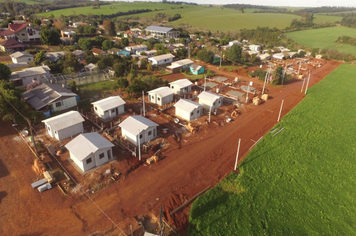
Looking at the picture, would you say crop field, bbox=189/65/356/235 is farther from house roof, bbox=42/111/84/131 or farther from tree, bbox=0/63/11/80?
tree, bbox=0/63/11/80

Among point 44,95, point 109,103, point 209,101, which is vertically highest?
point 44,95

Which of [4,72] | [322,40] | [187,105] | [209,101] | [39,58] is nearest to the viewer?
[187,105]

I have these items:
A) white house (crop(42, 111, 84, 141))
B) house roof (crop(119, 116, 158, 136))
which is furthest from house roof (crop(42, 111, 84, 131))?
house roof (crop(119, 116, 158, 136))

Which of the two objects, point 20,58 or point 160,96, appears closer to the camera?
point 160,96

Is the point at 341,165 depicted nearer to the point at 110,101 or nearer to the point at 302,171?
the point at 302,171

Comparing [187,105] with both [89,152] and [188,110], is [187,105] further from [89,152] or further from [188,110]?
[89,152]

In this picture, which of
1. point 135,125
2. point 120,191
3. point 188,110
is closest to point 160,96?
point 188,110
